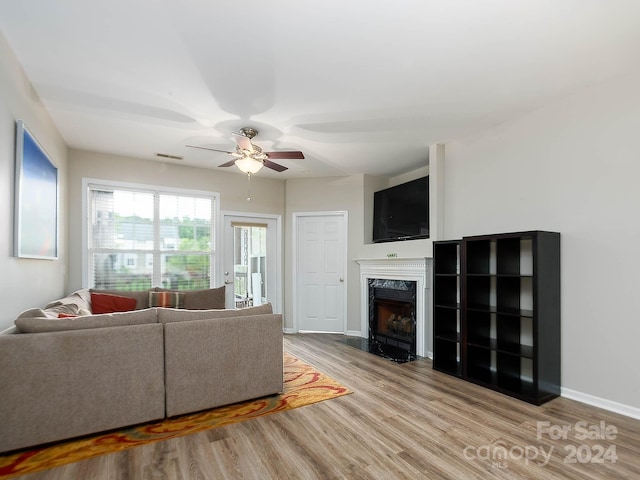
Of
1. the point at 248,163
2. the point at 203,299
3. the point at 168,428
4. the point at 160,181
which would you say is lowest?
the point at 168,428

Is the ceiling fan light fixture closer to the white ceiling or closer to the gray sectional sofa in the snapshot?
the white ceiling

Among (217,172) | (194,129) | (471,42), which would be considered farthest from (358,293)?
(471,42)

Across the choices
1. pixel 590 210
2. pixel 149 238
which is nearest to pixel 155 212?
pixel 149 238

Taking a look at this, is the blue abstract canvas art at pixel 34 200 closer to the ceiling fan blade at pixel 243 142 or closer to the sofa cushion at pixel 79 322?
the sofa cushion at pixel 79 322

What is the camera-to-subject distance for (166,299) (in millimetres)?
4504

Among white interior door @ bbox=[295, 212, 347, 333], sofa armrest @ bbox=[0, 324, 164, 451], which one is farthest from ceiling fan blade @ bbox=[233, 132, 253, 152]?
white interior door @ bbox=[295, 212, 347, 333]

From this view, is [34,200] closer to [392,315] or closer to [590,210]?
[392,315]

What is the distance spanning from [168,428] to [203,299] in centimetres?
237

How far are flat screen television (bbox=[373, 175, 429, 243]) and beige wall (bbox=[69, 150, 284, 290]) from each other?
5.67 feet

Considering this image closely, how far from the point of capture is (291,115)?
3383mm

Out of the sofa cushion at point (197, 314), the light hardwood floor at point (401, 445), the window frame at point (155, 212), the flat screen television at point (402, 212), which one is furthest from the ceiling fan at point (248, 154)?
the light hardwood floor at point (401, 445)

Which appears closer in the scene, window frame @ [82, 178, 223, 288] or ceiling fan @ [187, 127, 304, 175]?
ceiling fan @ [187, 127, 304, 175]

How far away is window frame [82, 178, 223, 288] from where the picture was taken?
14.8 ft

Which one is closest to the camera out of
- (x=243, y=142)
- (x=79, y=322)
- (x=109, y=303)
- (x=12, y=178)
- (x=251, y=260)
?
(x=79, y=322)
